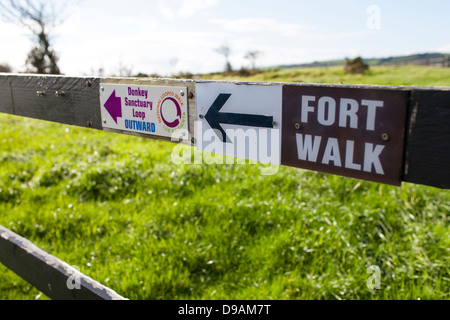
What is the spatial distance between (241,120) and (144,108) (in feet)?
1.70

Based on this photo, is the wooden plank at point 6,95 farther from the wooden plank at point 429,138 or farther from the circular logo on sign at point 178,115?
the wooden plank at point 429,138

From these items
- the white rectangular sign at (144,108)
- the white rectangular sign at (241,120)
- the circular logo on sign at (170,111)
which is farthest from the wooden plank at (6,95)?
the white rectangular sign at (241,120)

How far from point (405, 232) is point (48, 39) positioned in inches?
557

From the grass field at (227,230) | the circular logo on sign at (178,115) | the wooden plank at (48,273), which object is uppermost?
the circular logo on sign at (178,115)

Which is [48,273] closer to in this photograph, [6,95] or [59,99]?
[59,99]

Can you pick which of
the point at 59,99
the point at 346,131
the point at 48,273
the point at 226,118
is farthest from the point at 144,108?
the point at 48,273

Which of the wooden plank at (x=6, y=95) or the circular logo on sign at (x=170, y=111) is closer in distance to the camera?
the circular logo on sign at (x=170, y=111)

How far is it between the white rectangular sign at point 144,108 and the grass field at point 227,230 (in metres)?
1.88

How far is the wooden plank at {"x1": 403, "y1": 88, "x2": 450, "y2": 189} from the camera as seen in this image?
909 millimetres

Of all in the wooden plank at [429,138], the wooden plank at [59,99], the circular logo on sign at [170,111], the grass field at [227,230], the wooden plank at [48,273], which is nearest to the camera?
the wooden plank at [429,138]

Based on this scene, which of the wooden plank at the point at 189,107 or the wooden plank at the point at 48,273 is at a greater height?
the wooden plank at the point at 189,107

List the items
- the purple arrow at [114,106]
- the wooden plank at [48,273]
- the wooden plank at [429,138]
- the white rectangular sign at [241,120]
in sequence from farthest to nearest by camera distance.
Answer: the wooden plank at [48,273], the purple arrow at [114,106], the white rectangular sign at [241,120], the wooden plank at [429,138]

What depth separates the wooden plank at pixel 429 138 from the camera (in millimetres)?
909

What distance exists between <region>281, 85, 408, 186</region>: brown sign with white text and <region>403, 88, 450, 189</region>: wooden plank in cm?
2
